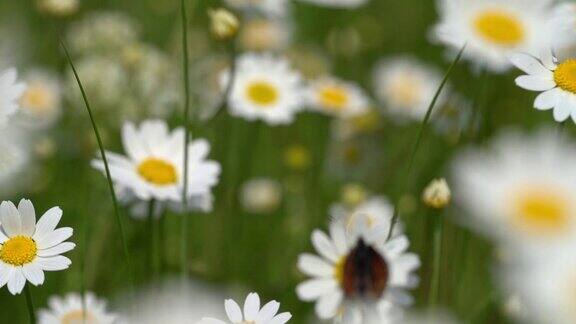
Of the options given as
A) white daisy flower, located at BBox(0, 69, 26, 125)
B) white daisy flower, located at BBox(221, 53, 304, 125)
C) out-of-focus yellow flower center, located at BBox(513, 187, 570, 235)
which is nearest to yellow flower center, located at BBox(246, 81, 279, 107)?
white daisy flower, located at BBox(221, 53, 304, 125)

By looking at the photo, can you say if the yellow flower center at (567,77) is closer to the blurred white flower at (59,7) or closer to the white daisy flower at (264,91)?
the white daisy flower at (264,91)

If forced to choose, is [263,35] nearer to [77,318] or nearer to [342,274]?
[77,318]

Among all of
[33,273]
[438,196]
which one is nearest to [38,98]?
[438,196]

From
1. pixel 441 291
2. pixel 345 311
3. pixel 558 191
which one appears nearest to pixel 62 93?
pixel 441 291

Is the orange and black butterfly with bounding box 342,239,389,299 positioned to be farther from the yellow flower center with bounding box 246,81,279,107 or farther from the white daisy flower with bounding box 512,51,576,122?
the yellow flower center with bounding box 246,81,279,107

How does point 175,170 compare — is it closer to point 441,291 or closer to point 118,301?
point 118,301

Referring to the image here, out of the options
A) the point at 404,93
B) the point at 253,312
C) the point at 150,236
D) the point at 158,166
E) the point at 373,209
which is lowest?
the point at 253,312
